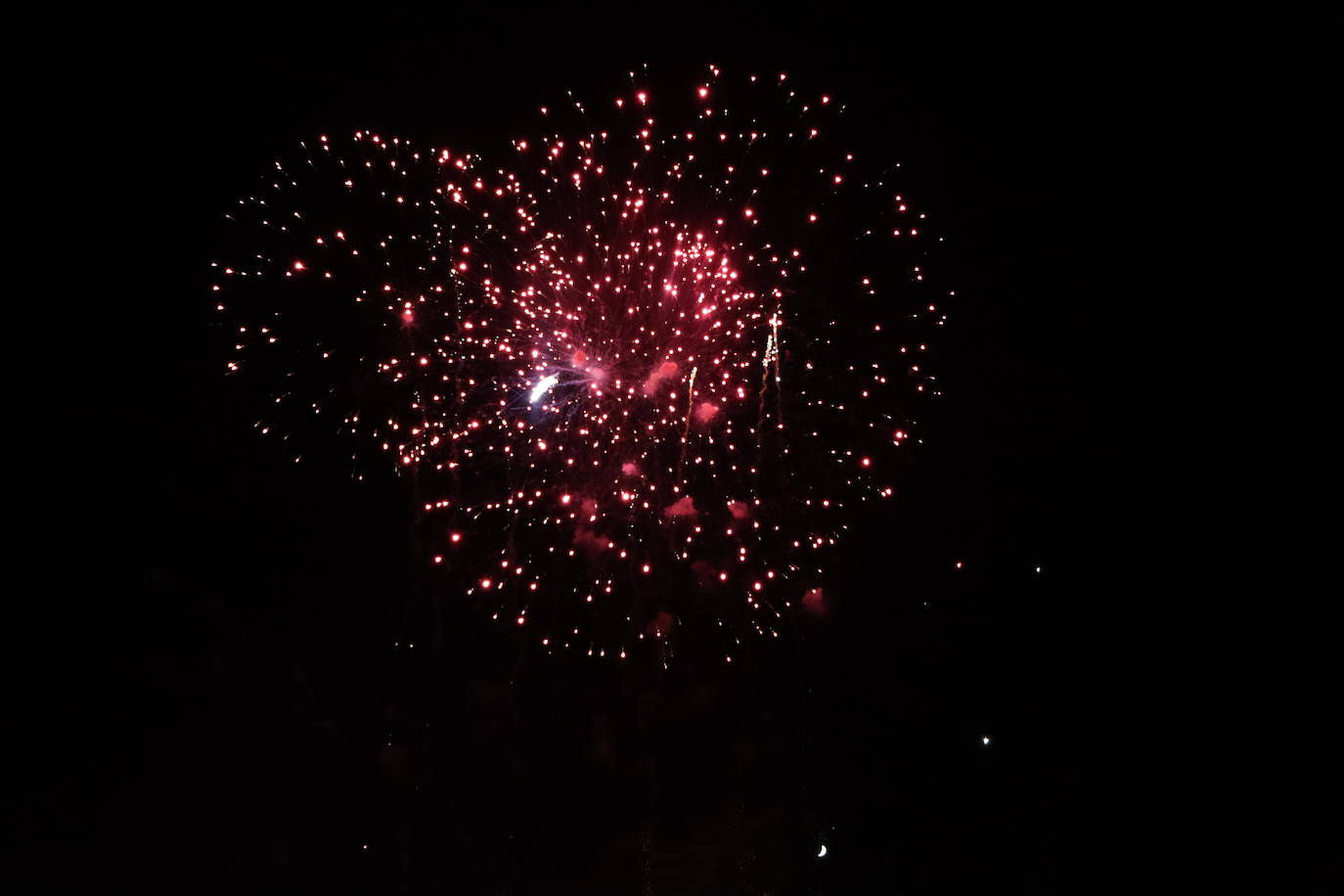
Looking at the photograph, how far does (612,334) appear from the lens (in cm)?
305

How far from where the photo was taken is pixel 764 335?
10.0 ft

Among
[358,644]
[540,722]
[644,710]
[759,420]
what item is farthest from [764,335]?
[358,644]

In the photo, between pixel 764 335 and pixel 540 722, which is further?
pixel 540 722

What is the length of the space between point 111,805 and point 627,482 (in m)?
2.89

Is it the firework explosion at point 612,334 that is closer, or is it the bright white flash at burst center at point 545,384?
the firework explosion at point 612,334

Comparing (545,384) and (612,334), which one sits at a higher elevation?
(612,334)

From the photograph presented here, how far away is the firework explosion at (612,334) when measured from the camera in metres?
2.88

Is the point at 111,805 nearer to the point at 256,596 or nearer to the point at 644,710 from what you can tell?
the point at 256,596

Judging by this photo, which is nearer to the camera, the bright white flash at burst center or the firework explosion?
the firework explosion

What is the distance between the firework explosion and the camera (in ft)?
9.46

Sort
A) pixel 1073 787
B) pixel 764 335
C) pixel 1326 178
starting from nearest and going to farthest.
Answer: pixel 1326 178 < pixel 764 335 < pixel 1073 787

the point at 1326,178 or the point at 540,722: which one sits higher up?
the point at 1326,178

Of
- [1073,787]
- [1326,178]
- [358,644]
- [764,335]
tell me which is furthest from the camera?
[358,644]

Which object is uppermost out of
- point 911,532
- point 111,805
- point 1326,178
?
point 1326,178
